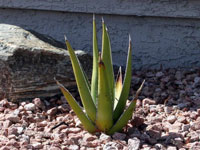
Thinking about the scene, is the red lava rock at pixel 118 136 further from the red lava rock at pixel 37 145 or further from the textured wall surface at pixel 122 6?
the textured wall surface at pixel 122 6

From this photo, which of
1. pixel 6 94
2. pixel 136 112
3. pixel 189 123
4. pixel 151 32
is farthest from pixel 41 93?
pixel 151 32

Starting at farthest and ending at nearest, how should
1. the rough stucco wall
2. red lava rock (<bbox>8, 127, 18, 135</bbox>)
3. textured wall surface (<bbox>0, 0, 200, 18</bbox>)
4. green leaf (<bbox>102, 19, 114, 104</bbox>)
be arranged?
1. the rough stucco wall
2. textured wall surface (<bbox>0, 0, 200, 18</bbox>)
3. red lava rock (<bbox>8, 127, 18, 135</bbox>)
4. green leaf (<bbox>102, 19, 114, 104</bbox>)

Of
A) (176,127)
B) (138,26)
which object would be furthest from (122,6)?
(176,127)

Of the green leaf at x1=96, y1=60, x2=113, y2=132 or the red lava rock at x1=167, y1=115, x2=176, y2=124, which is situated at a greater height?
the green leaf at x1=96, y1=60, x2=113, y2=132

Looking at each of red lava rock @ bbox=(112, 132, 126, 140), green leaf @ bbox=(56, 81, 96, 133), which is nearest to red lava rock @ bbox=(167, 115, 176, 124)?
red lava rock @ bbox=(112, 132, 126, 140)

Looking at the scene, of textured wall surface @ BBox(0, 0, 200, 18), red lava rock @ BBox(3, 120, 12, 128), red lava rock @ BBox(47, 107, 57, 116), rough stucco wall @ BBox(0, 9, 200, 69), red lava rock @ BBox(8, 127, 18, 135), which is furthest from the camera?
rough stucco wall @ BBox(0, 9, 200, 69)

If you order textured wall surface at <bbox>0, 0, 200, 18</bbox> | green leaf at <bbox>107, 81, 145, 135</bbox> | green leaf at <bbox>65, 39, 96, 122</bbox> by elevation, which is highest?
textured wall surface at <bbox>0, 0, 200, 18</bbox>

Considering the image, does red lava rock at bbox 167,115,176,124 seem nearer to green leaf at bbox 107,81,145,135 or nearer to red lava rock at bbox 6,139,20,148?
green leaf at bbox 107,81,145,135
